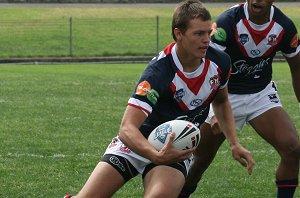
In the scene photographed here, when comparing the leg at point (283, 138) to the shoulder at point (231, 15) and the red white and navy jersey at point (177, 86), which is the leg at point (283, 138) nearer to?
the shoulder at point (231, 15)

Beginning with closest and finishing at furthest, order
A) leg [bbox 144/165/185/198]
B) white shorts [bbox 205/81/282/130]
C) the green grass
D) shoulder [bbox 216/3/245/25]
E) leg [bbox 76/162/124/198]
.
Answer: leg [bbox 144/165/185/198] < leg [bbox 76/162/124/198] < shoulder [bbox 216/3/245/25] < white shorts [bbox 205/81/282/130] < the green grass

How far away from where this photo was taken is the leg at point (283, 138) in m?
7.91

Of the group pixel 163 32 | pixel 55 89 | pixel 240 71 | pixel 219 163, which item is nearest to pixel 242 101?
pixel 240 71

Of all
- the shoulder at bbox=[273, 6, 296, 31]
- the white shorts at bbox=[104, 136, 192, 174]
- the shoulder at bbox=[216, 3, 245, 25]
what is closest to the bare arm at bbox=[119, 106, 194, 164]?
the white shorts at bbox=[104, 136, 192, 174]

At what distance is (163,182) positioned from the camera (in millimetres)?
6340

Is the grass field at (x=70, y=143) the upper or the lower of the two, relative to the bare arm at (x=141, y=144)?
lower

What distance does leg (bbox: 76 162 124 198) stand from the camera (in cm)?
639

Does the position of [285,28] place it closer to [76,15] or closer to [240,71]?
[240,71]

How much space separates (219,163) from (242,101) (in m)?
2.35

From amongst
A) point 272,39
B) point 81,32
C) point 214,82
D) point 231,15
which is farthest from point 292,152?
point 81,32

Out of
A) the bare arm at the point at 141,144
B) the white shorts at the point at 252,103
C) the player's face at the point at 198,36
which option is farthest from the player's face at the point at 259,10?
the bare arm at the point at 141,144

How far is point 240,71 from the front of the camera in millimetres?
8320

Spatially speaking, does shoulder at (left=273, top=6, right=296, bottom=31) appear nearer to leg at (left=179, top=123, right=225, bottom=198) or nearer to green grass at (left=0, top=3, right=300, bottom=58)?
leg at (left=179, top=123, right=225, bottom=198)

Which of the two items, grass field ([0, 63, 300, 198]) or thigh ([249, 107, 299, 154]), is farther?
grass field ([0, 63, 300, 198])
